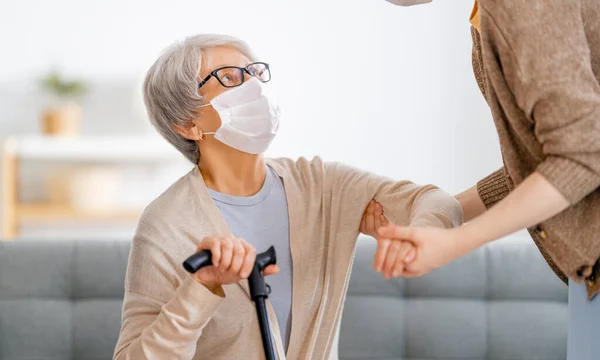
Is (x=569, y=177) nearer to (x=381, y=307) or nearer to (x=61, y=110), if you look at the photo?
(x=381, y=307)

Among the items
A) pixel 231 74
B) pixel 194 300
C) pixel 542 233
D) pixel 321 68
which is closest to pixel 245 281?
pixel 194 300

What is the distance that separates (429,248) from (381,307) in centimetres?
103

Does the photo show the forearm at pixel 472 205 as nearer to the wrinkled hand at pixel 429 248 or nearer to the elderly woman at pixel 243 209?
the elderly woman at pixel 243 209

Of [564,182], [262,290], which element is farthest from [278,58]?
[564,182]

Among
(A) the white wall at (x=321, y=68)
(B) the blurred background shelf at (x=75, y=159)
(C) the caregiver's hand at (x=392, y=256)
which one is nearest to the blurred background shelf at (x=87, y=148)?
(B) the blurred background shelf at (x=75, y=159)

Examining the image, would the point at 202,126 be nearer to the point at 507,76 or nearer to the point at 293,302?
the point at 293,302

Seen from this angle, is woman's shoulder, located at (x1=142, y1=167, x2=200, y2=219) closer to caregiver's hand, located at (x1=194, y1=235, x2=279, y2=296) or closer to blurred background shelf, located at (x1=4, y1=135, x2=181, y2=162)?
caregiver's hand, located at (x1=194, y1=235, x2=279, y2=296)

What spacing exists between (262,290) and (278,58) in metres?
2.73

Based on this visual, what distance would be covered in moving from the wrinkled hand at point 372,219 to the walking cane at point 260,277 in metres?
0.43

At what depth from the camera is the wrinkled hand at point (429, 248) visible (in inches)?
45.4

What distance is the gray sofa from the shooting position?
209 centimetres

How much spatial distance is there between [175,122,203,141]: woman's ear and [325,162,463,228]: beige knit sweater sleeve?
34cm

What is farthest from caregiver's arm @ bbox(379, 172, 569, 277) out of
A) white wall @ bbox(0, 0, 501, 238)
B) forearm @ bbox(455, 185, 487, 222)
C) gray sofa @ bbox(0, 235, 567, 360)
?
white wall @ bbox(0, 0, 501, 238)

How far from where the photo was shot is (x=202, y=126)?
5.77ft
